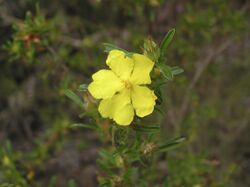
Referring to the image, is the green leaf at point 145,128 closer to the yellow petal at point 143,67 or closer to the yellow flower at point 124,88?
the yellow flower at point 124,88

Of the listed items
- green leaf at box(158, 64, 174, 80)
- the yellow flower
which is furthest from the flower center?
green leaf at box(158, 64, 174, 80)

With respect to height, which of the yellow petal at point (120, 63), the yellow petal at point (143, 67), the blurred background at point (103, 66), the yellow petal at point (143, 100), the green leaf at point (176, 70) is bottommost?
the yellow petal at point (143, 100)

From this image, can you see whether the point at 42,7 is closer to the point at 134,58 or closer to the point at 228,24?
the point at 228,24

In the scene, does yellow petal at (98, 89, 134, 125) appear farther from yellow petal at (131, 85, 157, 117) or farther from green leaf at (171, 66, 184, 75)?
green leaf at (171, 66, 184, 75)

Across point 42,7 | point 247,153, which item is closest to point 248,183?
point 247,153

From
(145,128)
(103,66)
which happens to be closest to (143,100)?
(145,128)

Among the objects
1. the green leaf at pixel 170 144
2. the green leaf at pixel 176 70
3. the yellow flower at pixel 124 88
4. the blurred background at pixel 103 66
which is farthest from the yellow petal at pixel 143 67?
the blurred background at pixel 103 66
